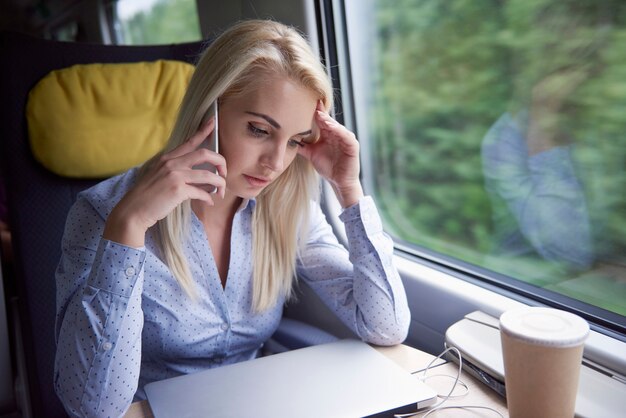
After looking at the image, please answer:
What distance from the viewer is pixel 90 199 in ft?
3.93

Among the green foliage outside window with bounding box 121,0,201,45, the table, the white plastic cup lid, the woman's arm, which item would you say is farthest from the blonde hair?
the green foliage outside window with bounding box 121,0,201,45

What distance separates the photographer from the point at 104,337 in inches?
40.7

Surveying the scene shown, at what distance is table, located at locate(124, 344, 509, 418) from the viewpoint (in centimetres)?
96

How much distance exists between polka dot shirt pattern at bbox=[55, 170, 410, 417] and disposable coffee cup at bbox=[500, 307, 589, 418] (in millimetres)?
440

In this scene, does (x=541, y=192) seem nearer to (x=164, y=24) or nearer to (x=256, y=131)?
(x=256, y=131)

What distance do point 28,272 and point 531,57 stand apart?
129cm

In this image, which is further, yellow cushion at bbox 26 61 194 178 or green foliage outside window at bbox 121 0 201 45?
green foliage outside window at bbox 121 0 201 45

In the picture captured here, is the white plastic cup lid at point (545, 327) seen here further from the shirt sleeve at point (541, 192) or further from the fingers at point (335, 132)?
the fingers at point (335, 132)

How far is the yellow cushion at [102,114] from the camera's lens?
4.86ft

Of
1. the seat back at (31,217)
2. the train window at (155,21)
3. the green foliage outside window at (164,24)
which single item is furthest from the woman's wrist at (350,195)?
the train window at (155,21)

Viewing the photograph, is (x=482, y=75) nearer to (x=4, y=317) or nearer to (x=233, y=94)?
(x=233, y=94)

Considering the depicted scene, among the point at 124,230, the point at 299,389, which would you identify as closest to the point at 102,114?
the point at 124,230

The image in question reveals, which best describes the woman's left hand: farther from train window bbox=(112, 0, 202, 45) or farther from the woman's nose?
train window bbox=(112, 0, 202, 45)

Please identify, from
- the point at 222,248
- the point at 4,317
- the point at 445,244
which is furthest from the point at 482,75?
the point at 4,317
